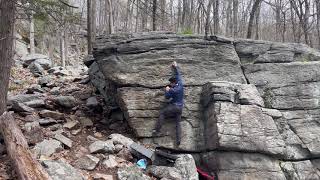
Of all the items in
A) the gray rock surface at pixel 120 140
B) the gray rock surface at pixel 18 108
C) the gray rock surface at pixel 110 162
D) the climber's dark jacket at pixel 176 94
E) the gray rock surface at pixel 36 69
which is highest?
the gray rock surface at pixel 36 69

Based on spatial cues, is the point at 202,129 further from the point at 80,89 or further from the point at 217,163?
the point at 80,89

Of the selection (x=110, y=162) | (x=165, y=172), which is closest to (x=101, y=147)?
(x=110, y=162)

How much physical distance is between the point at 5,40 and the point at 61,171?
3476 millimetres

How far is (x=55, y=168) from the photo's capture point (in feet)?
24.2

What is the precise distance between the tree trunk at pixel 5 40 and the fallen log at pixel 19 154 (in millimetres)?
606

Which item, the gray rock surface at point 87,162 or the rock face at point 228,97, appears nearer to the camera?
the gray rock surface at point 87,162

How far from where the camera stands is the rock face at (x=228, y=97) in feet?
32.0

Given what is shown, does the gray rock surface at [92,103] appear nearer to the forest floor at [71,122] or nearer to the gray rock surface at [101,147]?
the forest floor at [71,122]

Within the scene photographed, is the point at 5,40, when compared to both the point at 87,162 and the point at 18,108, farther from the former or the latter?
the point at 87,162

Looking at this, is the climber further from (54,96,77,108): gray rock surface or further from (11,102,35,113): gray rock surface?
(11,102,35,113): gray rock surface

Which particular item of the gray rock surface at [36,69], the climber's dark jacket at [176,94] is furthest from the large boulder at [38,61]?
the climber's dark jacket at [176,94]

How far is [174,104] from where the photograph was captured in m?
10.1

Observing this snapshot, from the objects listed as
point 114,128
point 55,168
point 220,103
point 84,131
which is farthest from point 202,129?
point 55,168

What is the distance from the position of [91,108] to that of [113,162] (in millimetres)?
3594
